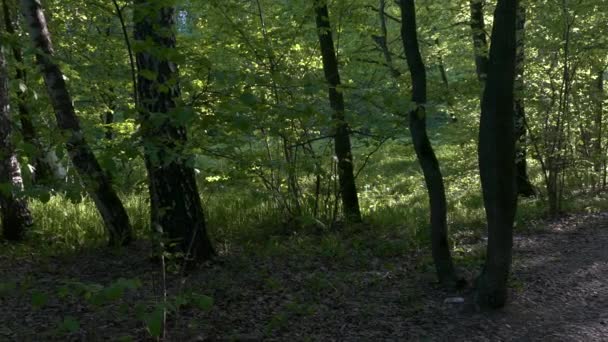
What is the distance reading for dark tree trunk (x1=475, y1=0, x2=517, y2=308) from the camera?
4598 millimetres

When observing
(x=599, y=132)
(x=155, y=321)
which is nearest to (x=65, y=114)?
(x=155, y=321)

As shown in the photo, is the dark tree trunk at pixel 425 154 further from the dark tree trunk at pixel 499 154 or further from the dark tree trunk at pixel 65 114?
the dark tree trunk at pixel 65 114

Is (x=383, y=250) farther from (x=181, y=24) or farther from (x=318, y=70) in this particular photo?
(x=181, y=24)

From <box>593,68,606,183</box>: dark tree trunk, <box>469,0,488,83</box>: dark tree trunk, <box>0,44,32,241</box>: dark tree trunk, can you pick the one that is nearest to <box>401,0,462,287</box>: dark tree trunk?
<box>469,0,488,83</box>: dark tree trunk

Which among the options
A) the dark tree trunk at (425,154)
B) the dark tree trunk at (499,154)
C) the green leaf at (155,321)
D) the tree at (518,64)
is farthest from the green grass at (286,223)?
the green leaf at (155,321)

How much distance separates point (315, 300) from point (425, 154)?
1.83 meters

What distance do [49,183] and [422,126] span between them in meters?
3.44

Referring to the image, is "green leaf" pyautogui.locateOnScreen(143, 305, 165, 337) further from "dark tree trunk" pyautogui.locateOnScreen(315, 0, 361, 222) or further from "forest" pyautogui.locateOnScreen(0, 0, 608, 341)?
"dark tree trunk" pyautogui.locateOnScreen(315, 0, 361, 222)

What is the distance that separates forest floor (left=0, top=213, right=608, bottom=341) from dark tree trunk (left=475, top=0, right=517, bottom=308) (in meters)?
0.31

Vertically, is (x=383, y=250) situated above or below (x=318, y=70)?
below

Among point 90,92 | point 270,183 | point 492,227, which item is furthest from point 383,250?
point 90,92

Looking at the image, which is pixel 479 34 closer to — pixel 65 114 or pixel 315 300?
pixel 315 300

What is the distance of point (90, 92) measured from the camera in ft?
→ 32.0

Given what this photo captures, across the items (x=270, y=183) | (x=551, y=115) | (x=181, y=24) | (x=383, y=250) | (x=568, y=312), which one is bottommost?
(x=568, y=312)
